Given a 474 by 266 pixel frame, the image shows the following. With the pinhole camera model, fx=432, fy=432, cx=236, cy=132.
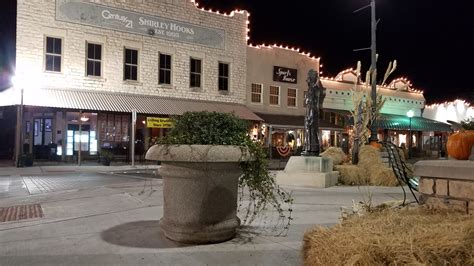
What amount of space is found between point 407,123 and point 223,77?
1872 cm

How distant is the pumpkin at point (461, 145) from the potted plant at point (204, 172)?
2.12 meters

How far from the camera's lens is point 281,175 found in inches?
498

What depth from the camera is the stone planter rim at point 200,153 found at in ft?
15.9

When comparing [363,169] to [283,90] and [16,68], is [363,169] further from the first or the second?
[283,90]

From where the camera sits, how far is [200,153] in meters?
4.84

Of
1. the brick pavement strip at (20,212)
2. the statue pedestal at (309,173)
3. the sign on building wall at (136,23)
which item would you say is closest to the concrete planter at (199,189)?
the brick pavement strip at (20,212)

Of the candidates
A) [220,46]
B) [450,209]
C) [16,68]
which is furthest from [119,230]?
[220,46]

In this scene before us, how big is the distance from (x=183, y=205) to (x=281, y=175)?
7.91 metres

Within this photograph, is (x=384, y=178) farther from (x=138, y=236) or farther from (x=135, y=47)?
(x=135, y=47)

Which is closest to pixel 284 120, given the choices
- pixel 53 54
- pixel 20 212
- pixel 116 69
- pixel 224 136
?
pixel 116 69

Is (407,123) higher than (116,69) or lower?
lower

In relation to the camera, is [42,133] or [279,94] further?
[279,94]

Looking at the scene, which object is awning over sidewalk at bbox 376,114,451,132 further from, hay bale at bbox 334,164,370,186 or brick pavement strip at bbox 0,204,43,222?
brick pavement strip at bbox 0,204,43,222

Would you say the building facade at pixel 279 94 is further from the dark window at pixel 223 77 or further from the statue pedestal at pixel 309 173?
the statue pedestal at pixel 309 173
